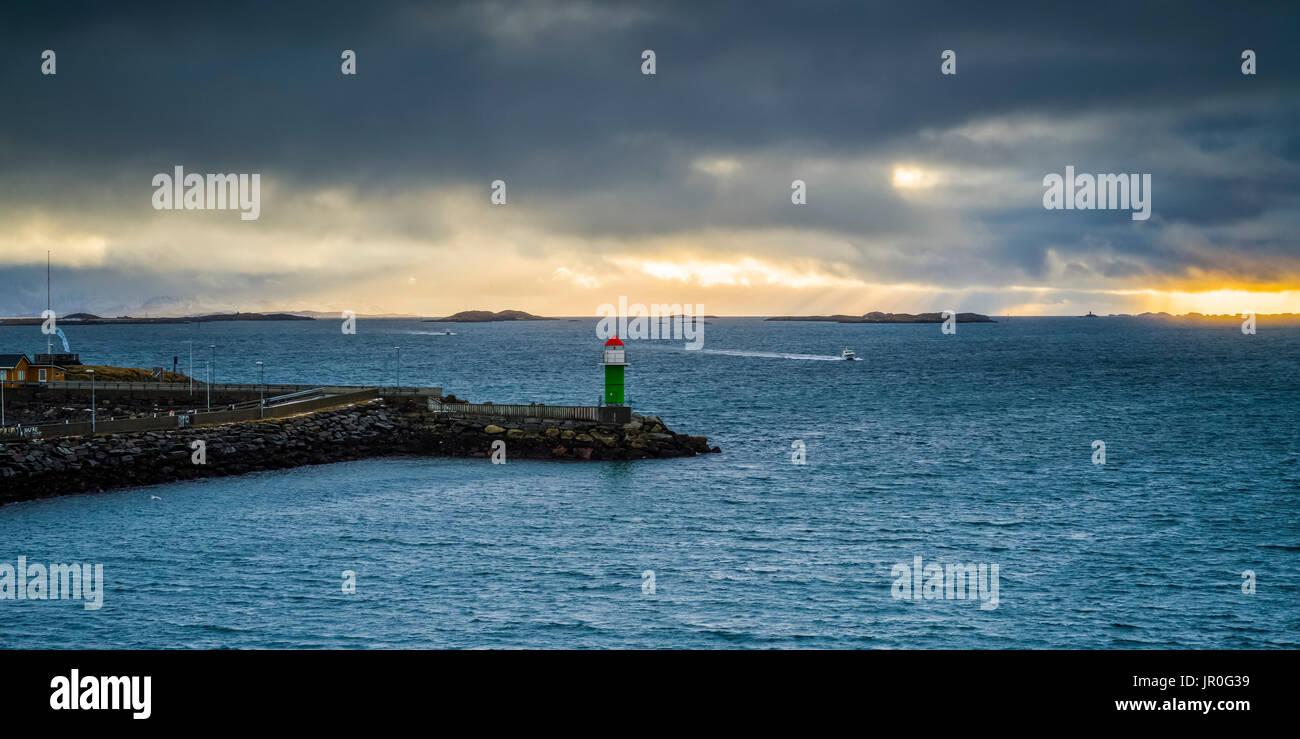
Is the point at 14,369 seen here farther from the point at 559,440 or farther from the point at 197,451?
the point at 559,440

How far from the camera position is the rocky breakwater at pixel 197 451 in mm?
47500

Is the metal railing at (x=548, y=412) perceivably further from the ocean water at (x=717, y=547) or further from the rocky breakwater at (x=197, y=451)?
the ocean water at (x=717, y=547)

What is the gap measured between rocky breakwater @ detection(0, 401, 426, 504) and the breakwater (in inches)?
1.9

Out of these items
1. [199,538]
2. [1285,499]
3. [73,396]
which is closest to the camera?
[199,538]

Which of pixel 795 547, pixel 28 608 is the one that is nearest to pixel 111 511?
pixel 28 608

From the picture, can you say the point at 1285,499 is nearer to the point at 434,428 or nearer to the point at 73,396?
the point at 434,428

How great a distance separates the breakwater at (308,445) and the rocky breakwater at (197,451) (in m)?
0.05

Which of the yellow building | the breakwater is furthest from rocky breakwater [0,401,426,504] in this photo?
the yellow building

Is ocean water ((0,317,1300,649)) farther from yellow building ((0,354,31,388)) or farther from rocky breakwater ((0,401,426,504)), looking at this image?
yellow building ((0,354,31,388))

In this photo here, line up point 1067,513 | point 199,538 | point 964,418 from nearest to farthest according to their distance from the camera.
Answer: point 199,538 → point 1067,513 → point 964,418

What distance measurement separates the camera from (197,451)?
176ft
